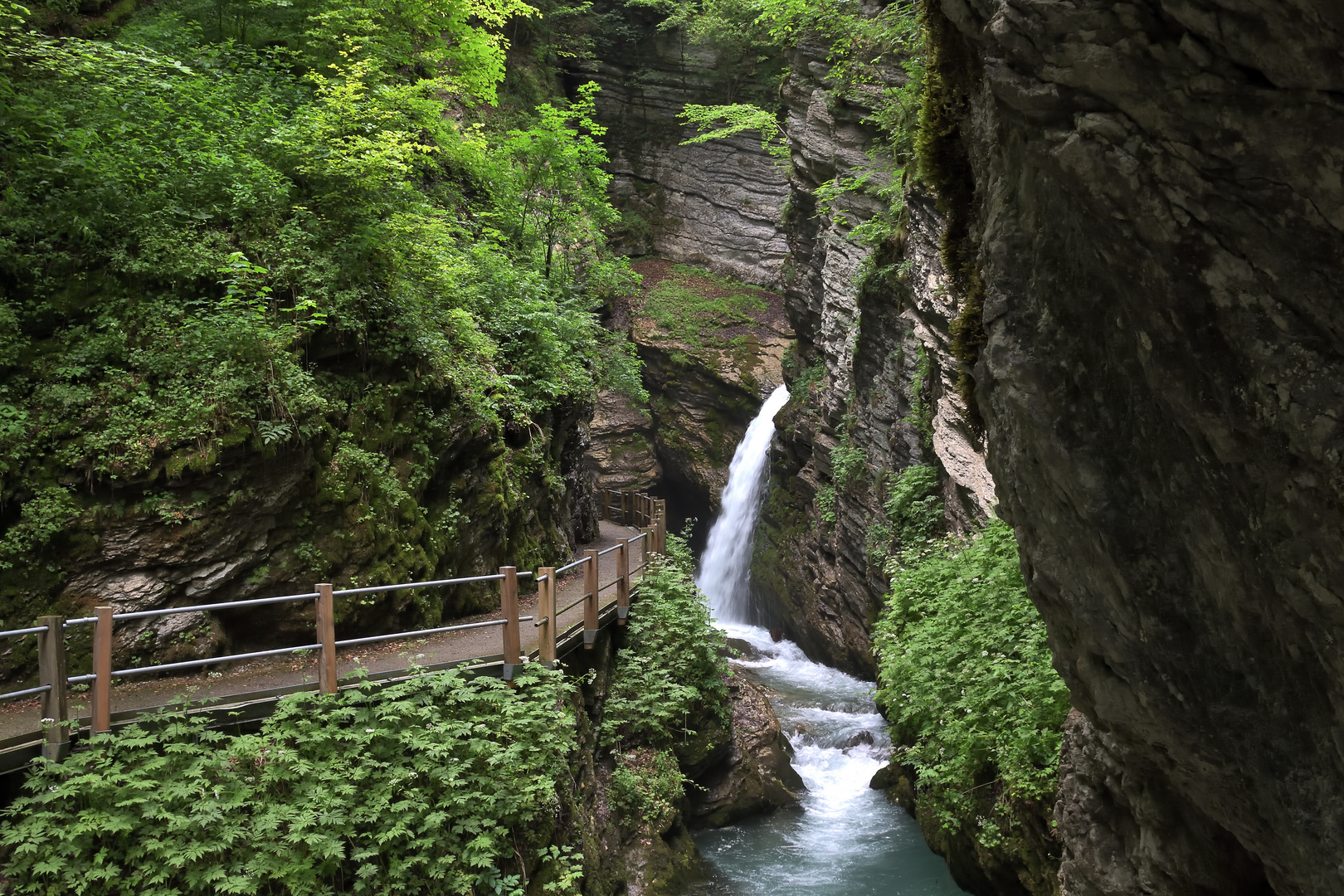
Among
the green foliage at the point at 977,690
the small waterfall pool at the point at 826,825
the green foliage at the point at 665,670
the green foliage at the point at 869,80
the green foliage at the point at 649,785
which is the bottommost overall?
the small waterfall pool at the point at 826,825

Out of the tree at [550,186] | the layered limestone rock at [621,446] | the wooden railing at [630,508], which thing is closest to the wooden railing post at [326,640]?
the wooden railing at [630,508]

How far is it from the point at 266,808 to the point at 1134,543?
20.6ft

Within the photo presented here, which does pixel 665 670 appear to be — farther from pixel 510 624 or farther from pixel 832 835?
pixel 510 624

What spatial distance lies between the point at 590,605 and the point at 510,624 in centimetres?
203

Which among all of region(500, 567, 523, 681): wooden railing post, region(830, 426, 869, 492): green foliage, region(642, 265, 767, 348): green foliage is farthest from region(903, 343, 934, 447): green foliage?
region(642, 265, 767, 348): green foliage

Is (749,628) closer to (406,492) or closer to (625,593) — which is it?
(625,593)

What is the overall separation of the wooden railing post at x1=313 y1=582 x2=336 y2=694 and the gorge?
122cm

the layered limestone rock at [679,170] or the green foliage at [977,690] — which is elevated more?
the layered limestone rock at [679,170]

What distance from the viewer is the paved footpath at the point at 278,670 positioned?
21.4 feet

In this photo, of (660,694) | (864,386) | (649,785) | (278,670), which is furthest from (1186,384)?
(864,386)

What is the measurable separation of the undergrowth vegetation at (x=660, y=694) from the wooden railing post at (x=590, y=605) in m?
1.10

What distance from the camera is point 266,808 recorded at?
6176mm

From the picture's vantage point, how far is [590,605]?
9.99 metres

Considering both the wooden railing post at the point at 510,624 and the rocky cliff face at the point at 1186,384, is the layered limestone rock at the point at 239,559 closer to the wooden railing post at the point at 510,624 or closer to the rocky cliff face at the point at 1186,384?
the wooden railing post at the point at 510,624
